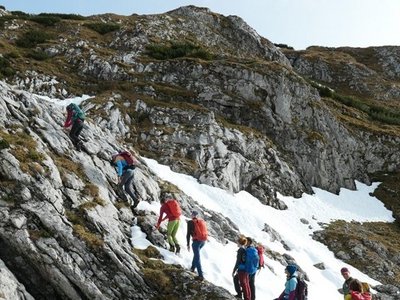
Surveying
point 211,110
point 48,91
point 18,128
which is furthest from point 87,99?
point 18,128

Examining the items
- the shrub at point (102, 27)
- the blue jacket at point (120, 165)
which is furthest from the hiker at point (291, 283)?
the shrub at point (102, 27)

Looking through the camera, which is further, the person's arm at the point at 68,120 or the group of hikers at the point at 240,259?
the person's arm at the point at 68,120

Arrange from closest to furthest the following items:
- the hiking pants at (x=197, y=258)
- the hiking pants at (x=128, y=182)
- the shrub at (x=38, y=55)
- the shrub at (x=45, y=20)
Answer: the hiking pants at (x=197, y=258) → the hiking pants at (x=128, y=182) → the shrub at (x=38, y=55) → the shrub at (x=45, y=20)

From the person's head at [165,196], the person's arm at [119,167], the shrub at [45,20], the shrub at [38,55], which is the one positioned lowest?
the person's head at [165,196]

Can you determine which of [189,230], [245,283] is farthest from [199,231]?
[245,283]

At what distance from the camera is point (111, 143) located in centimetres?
2573

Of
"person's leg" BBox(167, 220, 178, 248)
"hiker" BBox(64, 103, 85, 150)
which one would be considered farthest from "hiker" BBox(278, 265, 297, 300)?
"hiker" BBox(64, 103, 85, 150)

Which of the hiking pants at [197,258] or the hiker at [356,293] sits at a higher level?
the hiker at [356,293]

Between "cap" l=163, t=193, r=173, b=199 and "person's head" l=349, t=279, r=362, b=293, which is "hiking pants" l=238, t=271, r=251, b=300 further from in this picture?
"cap" l=163, t=193, r=173, b=199

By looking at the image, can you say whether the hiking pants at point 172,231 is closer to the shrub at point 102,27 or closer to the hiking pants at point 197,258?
the hiking pants at point 197,258

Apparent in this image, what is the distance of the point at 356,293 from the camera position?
40.2 ft

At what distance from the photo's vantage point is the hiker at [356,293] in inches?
480

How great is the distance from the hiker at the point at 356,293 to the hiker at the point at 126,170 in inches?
437

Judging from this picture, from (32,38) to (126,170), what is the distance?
39078 mm
